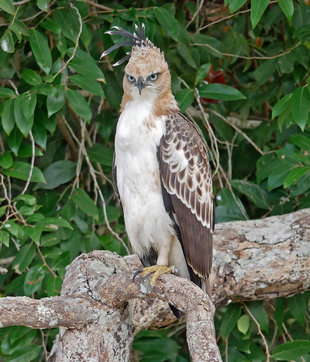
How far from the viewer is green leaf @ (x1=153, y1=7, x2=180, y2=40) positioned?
12.6ft

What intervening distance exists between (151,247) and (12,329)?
2.98 ft

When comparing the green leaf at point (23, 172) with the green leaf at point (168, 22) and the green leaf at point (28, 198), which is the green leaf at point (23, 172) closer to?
the green leaf at point (28, 198)

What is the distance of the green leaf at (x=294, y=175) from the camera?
3.84m

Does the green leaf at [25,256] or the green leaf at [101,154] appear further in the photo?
the green leaf at [101,154]

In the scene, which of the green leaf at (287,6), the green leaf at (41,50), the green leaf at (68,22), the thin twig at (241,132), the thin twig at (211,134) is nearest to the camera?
the green leaf at (287,6)

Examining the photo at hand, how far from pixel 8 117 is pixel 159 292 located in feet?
4.23

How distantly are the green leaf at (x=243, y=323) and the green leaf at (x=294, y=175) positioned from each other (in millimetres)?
752

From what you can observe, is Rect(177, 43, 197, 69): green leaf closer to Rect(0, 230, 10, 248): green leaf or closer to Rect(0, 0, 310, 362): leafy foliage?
Rect(0, 0, 310, 362): leafy foliage

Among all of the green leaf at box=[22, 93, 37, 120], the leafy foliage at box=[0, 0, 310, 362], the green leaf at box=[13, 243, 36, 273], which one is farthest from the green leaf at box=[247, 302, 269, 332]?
the green leaf at box=[22, 93, 37, 120]

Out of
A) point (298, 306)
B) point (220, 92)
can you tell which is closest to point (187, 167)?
point (220, 92)

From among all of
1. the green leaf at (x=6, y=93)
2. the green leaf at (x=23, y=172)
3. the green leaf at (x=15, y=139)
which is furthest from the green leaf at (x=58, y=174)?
the green leaf at (x=6, y=93)

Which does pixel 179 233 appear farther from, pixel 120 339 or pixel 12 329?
pixel 12 329

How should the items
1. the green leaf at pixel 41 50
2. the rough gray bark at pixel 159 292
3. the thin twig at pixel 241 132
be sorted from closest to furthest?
the rough gray bark at pixel 159 292 < the green leaf at pixel 41 50 < the thin twig at pixel 241 132

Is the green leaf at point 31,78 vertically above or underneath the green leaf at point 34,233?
above
